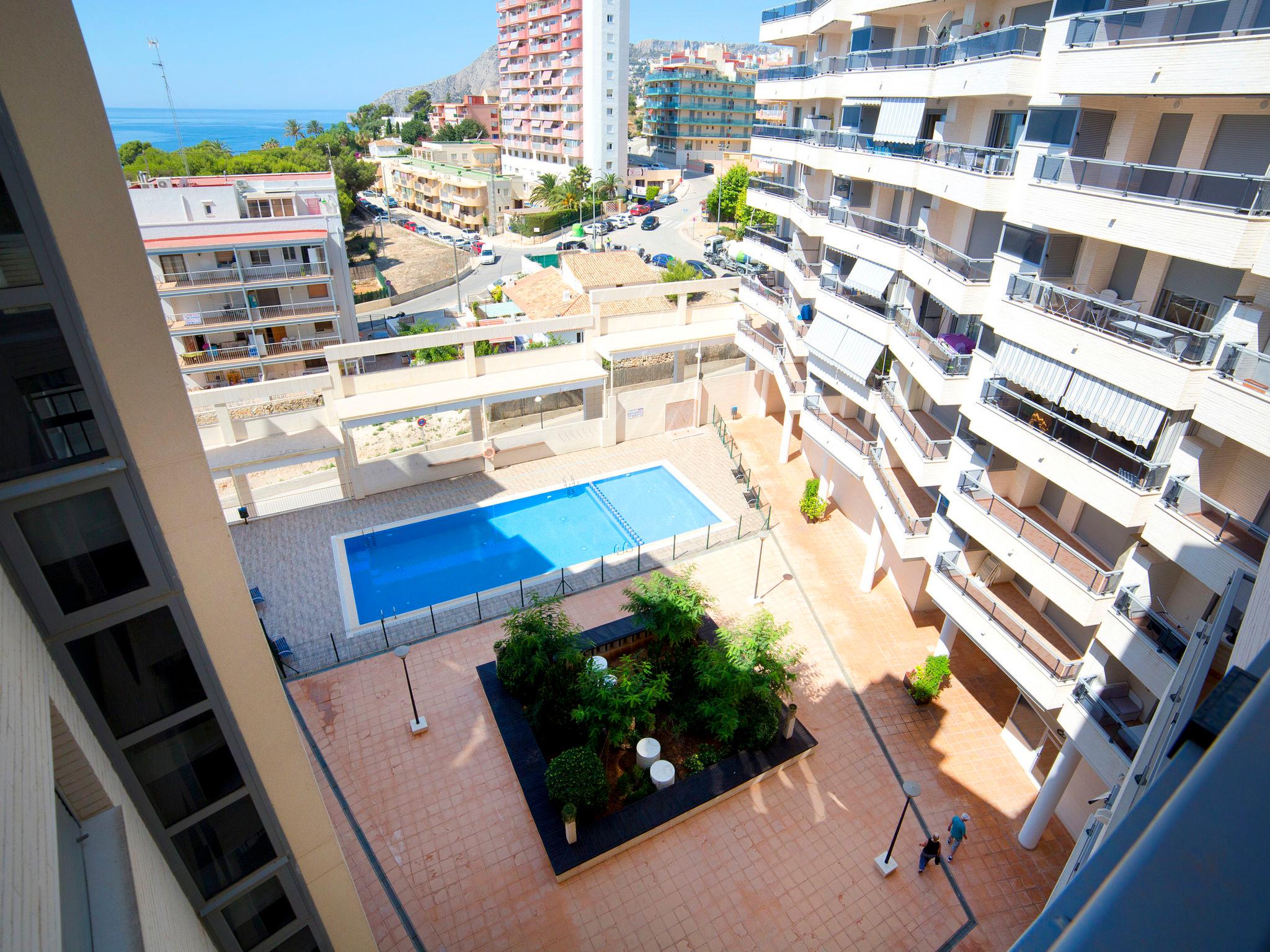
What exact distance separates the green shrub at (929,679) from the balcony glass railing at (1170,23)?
1117 centimetres

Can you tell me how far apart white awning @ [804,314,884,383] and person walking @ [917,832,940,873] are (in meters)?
10.3

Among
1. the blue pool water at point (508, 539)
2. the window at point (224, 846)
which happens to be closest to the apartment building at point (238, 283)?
the blue pool water at point (508, 539)

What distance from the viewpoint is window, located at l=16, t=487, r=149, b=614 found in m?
4.67

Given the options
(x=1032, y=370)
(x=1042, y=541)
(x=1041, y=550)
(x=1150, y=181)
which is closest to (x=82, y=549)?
(x=1032, y=370)

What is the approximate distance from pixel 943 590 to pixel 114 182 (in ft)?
44.1

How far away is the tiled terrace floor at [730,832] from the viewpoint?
35.6ft

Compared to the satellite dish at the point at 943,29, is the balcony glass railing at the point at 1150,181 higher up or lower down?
lower down

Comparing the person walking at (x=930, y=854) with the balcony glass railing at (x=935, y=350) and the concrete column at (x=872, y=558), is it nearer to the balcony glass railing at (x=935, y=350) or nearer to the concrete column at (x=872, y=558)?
the concrete column at (x=872, y=558)

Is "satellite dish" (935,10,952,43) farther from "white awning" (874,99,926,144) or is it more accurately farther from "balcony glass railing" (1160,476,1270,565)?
"balcony glass railing" (1160,476,1270,565)

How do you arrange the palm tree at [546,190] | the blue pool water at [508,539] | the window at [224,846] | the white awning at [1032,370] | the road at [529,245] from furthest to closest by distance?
the palm tree at [546,190] < the road at [529,245] < the blue pool water at [508,539] < the white awning at [1032,370] < the window at [224,846]

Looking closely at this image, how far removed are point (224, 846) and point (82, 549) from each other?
319 centimetres

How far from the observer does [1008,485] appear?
1426 centimetres

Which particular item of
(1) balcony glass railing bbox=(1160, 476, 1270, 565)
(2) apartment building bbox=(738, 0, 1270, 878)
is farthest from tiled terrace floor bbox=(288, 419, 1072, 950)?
(1) balcony glass railing bbox=(1160, 476, 1270, 565)

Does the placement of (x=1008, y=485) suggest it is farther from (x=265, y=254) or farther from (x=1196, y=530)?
(x=265, y=254)
